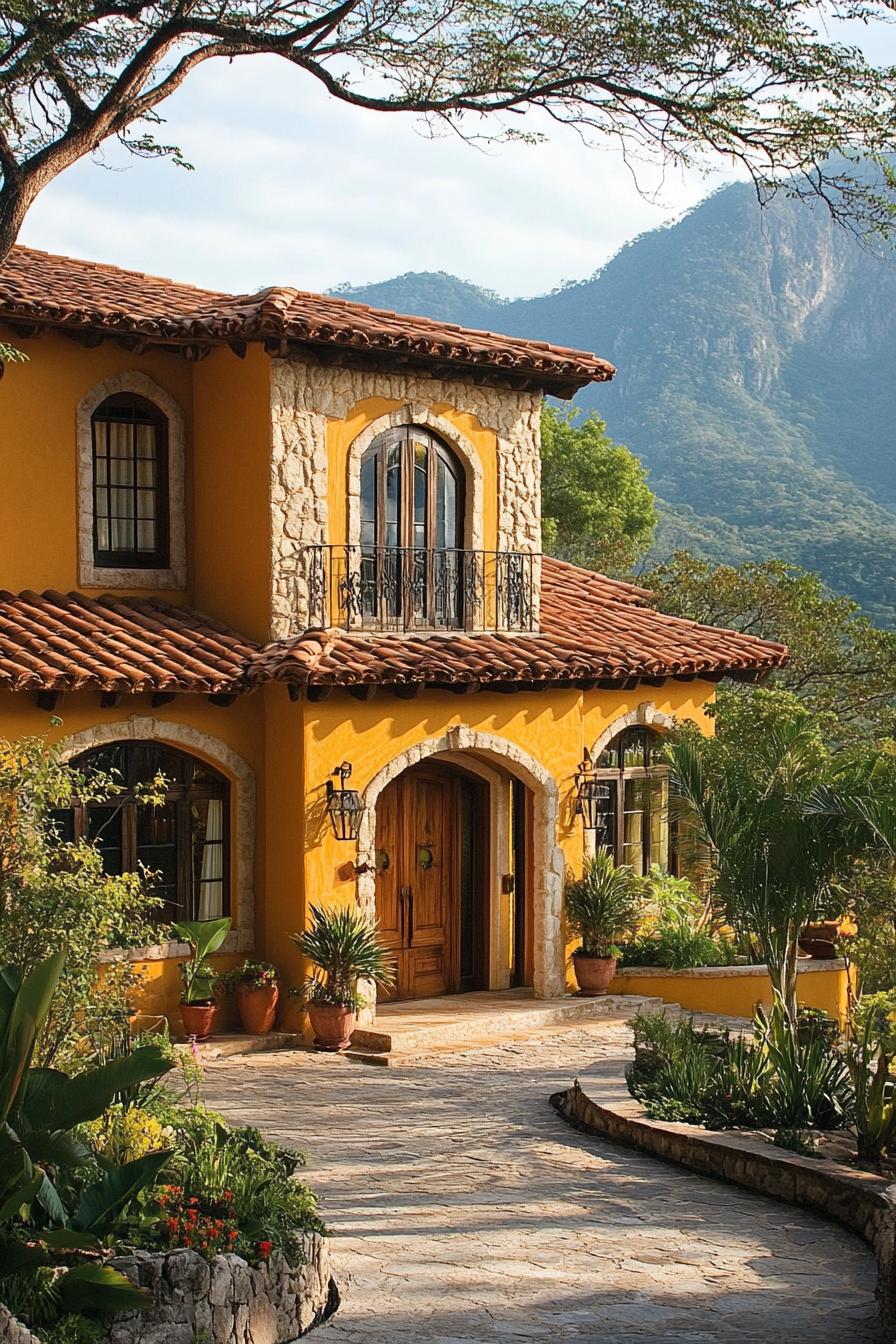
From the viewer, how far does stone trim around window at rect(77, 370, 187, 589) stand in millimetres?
16844

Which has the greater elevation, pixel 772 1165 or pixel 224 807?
pixel 224 807

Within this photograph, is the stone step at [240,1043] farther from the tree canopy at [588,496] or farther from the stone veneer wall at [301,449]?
the tree canopy at [588,496]

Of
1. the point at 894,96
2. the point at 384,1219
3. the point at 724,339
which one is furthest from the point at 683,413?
the point at 384,1219

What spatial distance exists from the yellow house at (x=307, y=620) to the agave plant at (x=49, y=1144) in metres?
6.37

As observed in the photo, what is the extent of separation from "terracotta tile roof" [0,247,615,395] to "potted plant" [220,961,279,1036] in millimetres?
6154

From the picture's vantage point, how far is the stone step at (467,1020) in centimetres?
1581

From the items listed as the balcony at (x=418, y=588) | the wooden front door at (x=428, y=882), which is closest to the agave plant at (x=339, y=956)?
the wooden front door at (x=428, y=882)

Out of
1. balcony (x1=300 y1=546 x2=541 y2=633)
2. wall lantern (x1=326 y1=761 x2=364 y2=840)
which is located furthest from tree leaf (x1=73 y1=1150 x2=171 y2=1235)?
balcony (x1=300 y1=546 x2=541 y2=633)

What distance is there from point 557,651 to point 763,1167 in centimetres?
A: 767

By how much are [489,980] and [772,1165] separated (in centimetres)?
762

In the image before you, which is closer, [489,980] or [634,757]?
[489,980]

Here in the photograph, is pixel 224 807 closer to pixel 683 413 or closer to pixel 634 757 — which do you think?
pixel 634 757

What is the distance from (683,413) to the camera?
72688 millimetres

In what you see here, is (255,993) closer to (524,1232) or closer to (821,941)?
(524,1232)
